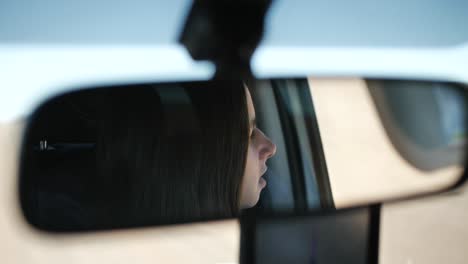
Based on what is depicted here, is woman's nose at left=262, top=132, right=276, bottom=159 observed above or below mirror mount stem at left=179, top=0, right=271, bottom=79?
below

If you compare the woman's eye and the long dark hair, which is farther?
the woman's eye

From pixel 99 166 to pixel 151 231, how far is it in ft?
1.32

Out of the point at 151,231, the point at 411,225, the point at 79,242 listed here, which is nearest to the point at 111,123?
the point at 151,231

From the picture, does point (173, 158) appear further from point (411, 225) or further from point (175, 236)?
Result: point (411, 225)

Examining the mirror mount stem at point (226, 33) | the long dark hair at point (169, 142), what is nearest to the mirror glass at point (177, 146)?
the long dark hair at point (169, 142)

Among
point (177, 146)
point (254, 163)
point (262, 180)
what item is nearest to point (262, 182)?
point (262, 180)

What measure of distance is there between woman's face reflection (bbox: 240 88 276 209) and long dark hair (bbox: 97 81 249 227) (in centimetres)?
6

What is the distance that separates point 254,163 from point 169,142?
1.12 ft

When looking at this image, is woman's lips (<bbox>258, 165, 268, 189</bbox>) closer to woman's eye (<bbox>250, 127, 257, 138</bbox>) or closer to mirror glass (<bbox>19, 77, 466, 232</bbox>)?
mirror glass (<bbox>19, 77, 466, 232</bbox>)

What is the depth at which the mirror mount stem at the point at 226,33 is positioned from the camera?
1555mm

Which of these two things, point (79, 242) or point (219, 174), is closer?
point (219, 174)

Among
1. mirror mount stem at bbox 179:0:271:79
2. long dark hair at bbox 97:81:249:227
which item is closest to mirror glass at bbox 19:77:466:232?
long dark hair at bbox 97:81:249:227

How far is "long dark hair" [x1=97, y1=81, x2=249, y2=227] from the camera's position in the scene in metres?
1.32

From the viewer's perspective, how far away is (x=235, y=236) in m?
1.74
